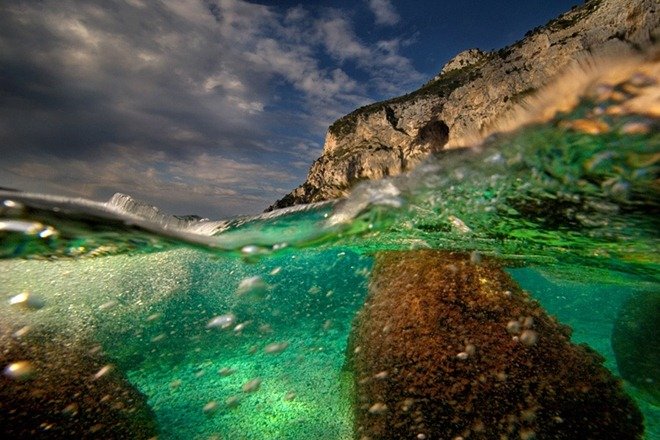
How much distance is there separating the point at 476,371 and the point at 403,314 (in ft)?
5.09

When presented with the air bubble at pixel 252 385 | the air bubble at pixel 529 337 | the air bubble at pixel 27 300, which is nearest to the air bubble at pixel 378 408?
the air bubble at pixel 529 337

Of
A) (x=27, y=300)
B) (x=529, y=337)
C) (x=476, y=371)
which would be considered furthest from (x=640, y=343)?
(x=27, y=300)

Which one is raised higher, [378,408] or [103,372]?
[103,372]

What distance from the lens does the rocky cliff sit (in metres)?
28.5

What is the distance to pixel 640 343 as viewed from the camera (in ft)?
34.6

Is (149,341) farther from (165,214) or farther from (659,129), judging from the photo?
(659,129)

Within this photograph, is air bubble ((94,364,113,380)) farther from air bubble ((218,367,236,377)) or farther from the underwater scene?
air bubble ((218,367,236,377))

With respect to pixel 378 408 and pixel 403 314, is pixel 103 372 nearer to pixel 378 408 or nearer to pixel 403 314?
pixel 378 408

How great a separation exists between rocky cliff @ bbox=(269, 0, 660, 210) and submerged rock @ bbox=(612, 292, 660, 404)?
36.8ft

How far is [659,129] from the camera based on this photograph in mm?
3607

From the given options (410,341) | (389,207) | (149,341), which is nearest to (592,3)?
(389,207)

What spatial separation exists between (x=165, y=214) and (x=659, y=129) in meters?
7.86

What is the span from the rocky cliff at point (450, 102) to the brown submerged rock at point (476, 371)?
1312cm

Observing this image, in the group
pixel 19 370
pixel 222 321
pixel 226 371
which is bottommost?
pixel 226 371
